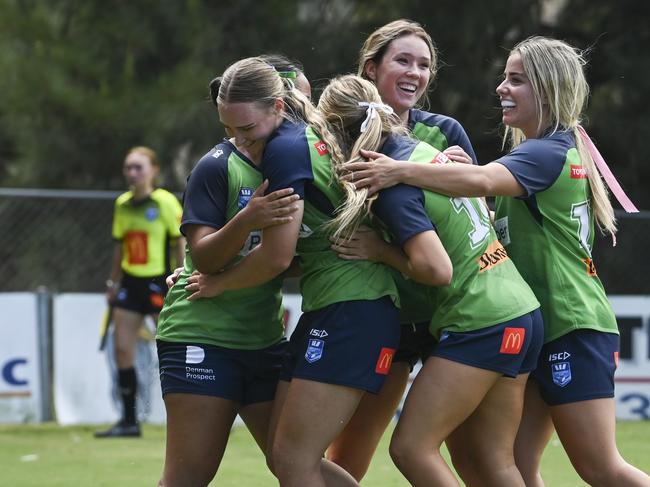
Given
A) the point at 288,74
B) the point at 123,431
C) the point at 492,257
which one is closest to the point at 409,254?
the point at 492,257

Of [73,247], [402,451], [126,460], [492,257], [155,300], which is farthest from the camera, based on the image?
[73,247]

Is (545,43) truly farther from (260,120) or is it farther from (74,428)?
(74,428)

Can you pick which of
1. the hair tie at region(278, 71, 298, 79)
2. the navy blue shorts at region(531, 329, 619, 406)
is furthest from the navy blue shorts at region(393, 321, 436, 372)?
the hair tie at region(278, 71, 298, 79)

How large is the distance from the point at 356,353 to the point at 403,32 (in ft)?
5.55

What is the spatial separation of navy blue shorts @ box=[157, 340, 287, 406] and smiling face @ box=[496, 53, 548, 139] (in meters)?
1.29

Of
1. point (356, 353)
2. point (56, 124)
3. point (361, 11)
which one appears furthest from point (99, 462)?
point (361, 11)

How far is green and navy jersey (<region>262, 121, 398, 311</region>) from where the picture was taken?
422 cm

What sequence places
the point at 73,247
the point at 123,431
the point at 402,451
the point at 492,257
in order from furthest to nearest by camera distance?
the point at 73,247 < the point at 123,431 < the point at 492,257 < the point at 402,451

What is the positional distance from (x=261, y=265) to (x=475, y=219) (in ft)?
2.62

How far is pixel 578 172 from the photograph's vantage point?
4.51 meters

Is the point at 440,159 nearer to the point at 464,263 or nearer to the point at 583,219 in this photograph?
the point at 464,263

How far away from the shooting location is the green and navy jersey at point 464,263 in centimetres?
423

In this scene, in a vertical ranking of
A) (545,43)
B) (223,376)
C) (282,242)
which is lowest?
(223,376)

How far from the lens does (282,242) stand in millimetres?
4219
